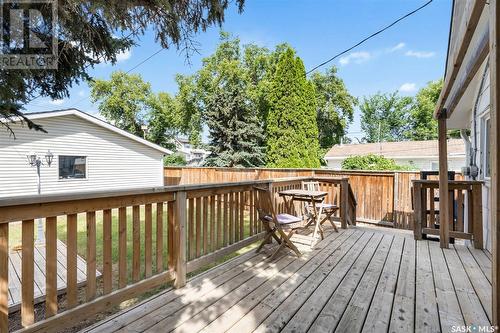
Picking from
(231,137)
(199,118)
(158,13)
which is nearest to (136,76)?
(199,118)

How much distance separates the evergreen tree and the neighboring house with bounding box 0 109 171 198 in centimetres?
589

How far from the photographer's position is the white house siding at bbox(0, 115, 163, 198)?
8.71 meters

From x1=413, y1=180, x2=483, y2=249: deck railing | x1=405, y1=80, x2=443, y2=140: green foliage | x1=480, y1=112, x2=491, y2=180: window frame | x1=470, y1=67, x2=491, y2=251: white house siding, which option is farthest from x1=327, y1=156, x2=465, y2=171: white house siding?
x1=413, y1=180, x2=483, y2=249: deck railing

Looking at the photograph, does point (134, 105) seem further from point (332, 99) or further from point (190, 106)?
point (332, 99)

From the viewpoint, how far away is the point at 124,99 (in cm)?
2259

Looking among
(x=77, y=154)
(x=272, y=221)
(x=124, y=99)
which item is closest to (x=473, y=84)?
(x=272, y=221)

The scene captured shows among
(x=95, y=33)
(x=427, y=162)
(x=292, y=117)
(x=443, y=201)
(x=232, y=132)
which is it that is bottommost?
(x=443, y=201)

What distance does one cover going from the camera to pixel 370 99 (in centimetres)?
2802

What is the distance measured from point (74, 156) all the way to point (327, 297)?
10.5 metres

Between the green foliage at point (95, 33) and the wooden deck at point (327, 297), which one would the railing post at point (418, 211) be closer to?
the wooden deck at point (327, 297)

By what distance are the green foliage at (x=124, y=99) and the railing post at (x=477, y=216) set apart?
22.8 metres

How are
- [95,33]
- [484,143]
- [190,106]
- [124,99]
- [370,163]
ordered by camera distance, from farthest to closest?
1. [124,99]
2. [190,106]
3. [370,163]
4. [484,143]
5. [95,33]

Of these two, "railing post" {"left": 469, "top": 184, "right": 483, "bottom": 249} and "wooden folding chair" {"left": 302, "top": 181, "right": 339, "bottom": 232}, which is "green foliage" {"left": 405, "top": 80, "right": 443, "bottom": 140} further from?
"railing post" {"left": 469, "top": 184, "right": 483, "bottom": 249}

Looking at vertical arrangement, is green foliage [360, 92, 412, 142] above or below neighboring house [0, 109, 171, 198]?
above
